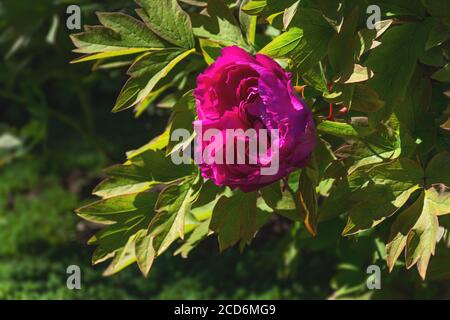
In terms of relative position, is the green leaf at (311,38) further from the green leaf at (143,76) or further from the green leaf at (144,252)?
the green leaf at (144,252)

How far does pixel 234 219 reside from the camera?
1.95m

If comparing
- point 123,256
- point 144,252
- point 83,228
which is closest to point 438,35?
point 144,252

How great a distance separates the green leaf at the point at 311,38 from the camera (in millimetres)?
1837

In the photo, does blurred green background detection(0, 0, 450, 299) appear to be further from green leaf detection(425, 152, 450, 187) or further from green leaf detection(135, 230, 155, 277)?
green leaf detection(135, 230, 155, 277)

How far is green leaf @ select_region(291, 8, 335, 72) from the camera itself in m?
1.84

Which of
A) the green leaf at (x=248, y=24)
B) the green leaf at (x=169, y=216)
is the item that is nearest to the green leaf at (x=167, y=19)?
the green leaf at (x=248, y=24)

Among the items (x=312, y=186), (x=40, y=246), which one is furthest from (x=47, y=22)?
(x=312, y=186)

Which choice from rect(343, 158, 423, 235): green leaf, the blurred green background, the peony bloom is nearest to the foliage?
rect(343, 158, 423, 235): green leaf

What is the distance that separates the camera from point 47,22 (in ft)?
12.2

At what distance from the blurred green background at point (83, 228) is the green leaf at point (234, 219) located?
1.10ft

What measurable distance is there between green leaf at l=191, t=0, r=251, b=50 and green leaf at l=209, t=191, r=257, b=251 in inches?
15.2
